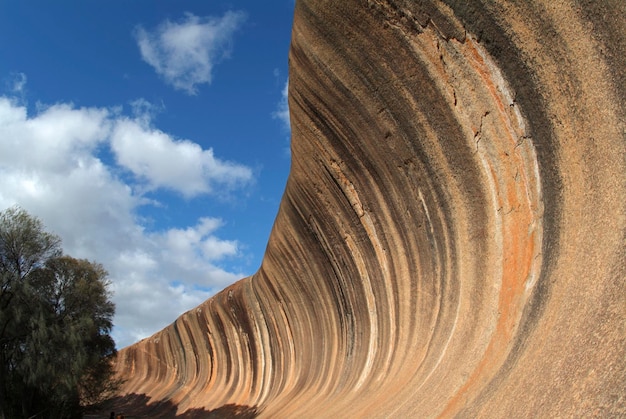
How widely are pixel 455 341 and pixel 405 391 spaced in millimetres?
718

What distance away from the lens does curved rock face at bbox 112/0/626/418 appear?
9.05 feet

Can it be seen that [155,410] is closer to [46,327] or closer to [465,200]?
[46,327]

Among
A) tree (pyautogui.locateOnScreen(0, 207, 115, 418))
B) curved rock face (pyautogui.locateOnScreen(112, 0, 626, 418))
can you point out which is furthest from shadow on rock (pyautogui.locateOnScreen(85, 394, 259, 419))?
curved rock face (pyautogui.locateOnScreen(112, 0, 626, 418))

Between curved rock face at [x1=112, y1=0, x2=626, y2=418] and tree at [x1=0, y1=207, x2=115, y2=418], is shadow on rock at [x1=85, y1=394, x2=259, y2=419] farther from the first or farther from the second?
curved rock face at [x1=112, y1=0, x2=626, y2=418]

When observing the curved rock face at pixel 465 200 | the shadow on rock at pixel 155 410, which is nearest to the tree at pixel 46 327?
the shadow on rock at pixel 155 410

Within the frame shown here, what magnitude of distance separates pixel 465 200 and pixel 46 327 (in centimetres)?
1234

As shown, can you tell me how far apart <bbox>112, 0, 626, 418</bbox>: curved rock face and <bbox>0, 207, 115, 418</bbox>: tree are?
25.0 ft

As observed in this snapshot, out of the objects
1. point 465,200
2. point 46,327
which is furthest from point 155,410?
point 465,200

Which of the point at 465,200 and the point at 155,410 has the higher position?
the point at 155,410

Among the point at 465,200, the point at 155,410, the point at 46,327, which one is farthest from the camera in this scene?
the point at 155,410

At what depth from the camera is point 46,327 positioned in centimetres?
1358

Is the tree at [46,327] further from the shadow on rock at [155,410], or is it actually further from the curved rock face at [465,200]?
the curved rock face at [465,200]

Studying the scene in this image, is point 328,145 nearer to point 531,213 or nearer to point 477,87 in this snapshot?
point 477,87

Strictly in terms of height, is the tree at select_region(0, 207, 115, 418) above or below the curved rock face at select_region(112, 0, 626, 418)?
above
